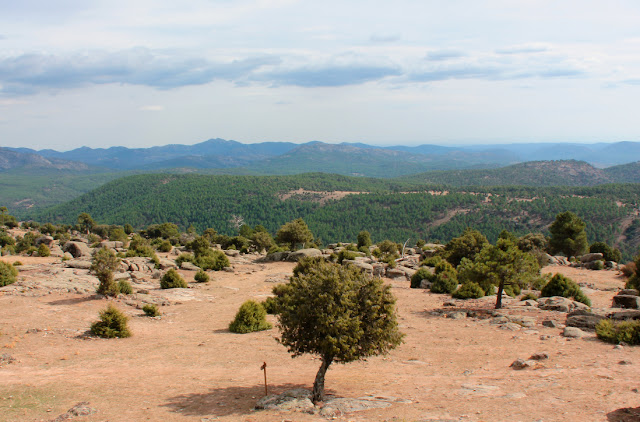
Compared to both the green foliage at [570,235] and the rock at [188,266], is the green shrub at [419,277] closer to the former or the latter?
the rock at [188,266]

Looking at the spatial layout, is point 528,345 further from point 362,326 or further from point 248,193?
point 248,193

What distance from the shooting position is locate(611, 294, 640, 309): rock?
932 inches

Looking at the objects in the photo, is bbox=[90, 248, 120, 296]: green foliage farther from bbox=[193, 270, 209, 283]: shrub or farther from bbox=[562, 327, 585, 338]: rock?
bbox=[562, 327, 585, 338]: rock

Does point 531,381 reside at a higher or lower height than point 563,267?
higher

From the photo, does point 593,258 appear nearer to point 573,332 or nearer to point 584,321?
point 584,321

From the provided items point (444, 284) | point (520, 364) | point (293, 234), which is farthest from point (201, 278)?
point (520, 364)

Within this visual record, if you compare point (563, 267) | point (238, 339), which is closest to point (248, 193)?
point (563, 267)

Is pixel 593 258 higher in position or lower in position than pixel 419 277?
lower

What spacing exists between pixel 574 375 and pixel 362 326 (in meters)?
7.05

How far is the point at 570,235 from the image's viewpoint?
59125 mm

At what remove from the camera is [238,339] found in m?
20.5

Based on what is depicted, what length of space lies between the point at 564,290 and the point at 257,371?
22078mm

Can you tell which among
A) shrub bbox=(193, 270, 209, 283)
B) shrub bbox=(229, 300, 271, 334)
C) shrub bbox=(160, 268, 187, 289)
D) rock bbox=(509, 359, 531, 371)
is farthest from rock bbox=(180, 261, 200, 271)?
rock bbox=(509, 359, 531, 371)

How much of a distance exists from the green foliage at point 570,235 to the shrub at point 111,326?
2267 inches
